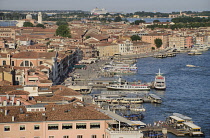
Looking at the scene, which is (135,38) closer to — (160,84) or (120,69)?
(120,69)

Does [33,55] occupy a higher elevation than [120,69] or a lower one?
higher

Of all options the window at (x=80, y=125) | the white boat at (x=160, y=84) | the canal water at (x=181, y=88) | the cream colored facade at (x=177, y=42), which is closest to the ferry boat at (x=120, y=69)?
the canal water at (x=181, y=88)

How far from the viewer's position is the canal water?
56.7 ft

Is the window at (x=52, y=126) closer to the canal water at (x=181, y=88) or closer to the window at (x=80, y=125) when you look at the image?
Result: the window at (x=80, y=125)

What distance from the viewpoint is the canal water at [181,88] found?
56.7 feet

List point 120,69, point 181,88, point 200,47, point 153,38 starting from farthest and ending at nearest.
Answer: point 153,38 → point 200,47 → point 120,69 → point 181,88

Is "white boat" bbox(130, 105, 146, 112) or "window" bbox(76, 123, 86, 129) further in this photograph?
"white boat" bbox(130, 105, 146, 112)

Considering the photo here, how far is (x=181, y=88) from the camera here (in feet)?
79.4

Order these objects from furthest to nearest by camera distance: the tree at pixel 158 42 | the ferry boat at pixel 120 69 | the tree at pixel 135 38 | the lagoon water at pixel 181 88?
1. the tree at pixel 135 38
2. the tree at pixel 158 42
3. the ferry boat at pixel 120 69
4. the lagoon water at pixel 181 88

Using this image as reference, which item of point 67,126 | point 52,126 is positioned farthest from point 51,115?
point 67,126

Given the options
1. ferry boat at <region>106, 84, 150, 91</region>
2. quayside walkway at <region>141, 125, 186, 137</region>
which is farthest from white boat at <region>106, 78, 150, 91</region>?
quayside walkway at <region>141, 125, 186, 137</region>

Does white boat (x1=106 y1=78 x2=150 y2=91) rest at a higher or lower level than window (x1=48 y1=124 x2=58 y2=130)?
lower

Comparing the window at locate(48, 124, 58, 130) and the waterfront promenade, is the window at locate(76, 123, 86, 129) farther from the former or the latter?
the waterfront promenade

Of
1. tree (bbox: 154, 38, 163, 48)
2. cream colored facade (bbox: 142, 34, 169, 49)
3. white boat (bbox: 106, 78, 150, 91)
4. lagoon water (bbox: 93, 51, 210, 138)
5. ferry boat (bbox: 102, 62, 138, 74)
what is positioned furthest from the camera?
cream colored facade (bbox: 142, 34, 169, 49)
